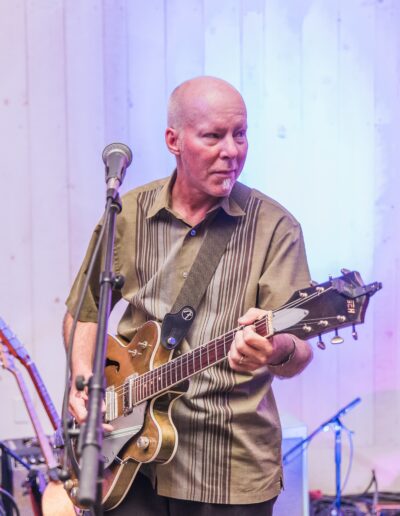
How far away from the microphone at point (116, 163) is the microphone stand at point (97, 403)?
6 cm

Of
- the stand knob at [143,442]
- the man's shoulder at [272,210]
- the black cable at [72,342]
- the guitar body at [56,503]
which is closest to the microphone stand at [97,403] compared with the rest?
the black cable at [72,342]

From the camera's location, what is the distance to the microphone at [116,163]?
6.58 ft

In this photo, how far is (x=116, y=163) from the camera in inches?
82.2

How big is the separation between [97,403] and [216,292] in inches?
35.6

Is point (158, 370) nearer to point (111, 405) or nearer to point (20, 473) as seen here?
point (111, 405)

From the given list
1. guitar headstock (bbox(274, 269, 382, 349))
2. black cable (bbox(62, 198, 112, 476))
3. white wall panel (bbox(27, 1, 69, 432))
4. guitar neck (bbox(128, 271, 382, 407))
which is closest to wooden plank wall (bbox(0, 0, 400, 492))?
white wall panel (bbox(27, 1, 69, 432))

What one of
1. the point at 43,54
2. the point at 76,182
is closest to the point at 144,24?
the point at 43,54

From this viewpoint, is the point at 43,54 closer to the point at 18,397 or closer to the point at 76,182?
the point at 76,182

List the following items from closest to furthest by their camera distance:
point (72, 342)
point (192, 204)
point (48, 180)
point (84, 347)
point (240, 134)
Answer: point (72, 342), point (240, 134), point (192, 204), point (84, 347), point (48, 180)

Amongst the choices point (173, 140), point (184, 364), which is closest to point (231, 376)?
point (184, 364)

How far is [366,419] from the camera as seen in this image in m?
4.01

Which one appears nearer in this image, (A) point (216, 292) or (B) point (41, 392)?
(A) point (216, 292)

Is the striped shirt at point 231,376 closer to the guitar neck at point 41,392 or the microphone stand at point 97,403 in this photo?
the microphone stand at point 97,403

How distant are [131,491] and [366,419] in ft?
6.55
